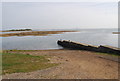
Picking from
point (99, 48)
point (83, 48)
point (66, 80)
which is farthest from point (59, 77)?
point (83, 48)

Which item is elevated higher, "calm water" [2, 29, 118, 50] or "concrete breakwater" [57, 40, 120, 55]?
"concrete breakwater" [57, 40, 120, 55]

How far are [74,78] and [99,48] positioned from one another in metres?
15.0

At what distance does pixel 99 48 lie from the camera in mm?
22484

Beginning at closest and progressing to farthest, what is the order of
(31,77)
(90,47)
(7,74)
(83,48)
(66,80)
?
(66,80) < (31,77) < (7,74) < (90,47) < (83,48)

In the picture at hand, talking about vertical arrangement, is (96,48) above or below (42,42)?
above

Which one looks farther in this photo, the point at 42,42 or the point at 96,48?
the point at 42,42

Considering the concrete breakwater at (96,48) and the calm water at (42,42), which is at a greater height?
the concrete breakwater at (96,48)

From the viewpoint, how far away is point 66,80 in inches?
325

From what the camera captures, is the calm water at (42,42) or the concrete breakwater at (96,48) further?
the calm water at (42,42)

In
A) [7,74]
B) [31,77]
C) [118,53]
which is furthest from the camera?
[118,53]

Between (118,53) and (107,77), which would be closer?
(107,77)

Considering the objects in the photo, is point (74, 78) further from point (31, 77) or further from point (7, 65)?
point (7, 65)

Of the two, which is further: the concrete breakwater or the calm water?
the calm water

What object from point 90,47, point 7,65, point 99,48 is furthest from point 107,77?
point 90,47
